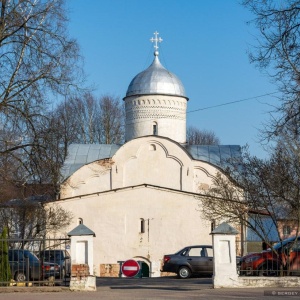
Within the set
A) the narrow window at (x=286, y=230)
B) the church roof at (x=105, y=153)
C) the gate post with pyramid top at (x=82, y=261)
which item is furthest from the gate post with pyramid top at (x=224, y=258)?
the church roof at (x=105, y=153)

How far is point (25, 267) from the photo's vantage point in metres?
21.8

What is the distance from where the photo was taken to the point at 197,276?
91.8 feet

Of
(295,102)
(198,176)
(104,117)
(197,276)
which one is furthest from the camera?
(104,117)

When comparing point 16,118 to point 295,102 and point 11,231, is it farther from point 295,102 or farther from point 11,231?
point 11,231

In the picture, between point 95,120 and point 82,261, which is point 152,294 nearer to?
point 82,261

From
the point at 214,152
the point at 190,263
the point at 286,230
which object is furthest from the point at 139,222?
the point at 190,263

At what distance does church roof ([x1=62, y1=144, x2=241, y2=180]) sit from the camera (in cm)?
4297

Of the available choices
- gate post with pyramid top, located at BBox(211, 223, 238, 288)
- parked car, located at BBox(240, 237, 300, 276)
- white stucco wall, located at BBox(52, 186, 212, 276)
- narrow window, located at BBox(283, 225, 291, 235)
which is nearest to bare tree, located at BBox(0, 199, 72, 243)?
white stucco wall, located at BBox(52, 186, 212, 276)

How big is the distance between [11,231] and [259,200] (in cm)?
1555

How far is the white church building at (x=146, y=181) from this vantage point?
124 ft

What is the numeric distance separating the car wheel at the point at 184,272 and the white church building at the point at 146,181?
29.1 ft

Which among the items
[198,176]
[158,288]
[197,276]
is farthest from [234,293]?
[198,176]

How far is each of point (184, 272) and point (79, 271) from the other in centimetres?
1032

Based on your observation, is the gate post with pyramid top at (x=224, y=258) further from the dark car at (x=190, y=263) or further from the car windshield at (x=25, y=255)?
the dark car at (x=190, y=263)
